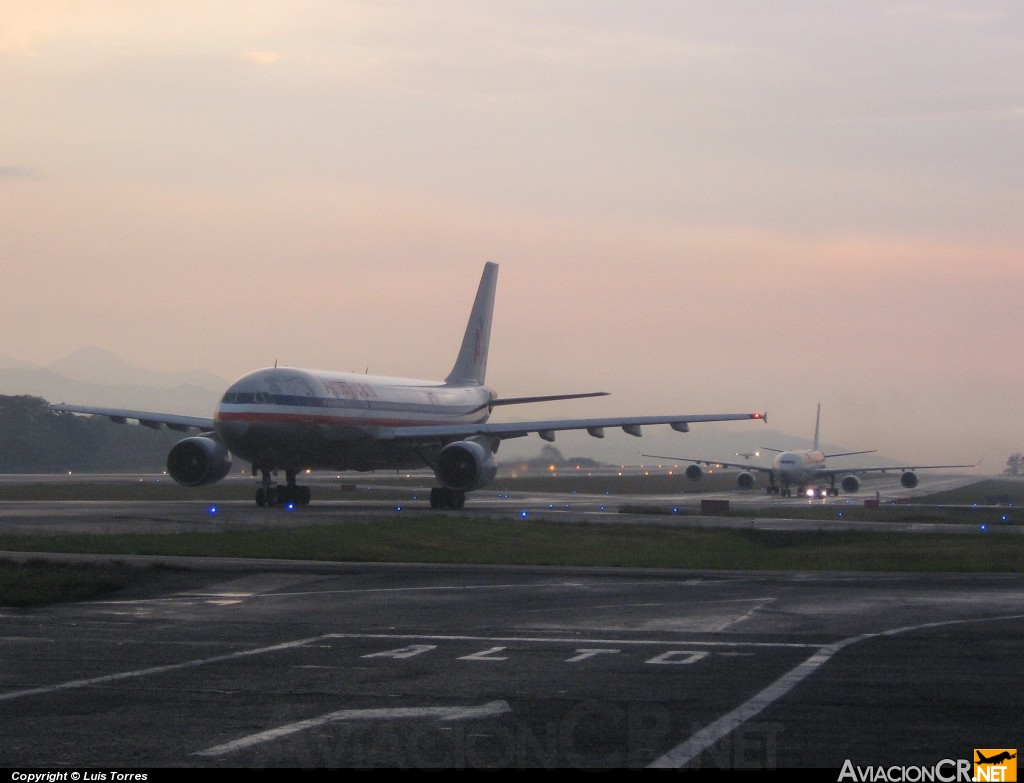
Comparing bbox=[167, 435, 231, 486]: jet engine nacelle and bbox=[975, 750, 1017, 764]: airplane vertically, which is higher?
bbox=[167, 435, 231, 486]: jet engine nacelle

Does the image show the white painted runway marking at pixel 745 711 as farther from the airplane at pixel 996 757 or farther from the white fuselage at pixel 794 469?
the white fuselage at pixel 794 469

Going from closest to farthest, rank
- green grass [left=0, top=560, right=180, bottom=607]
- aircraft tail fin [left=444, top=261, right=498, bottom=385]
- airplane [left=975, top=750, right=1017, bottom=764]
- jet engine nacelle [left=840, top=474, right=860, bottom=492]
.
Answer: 1. airplane [left=975, top=750, right=1017, bottom=764]
2. green grass [left=0, top=560, right=180, bottom=607]
3. aircraft tail fin [left=444, top=261, right=498, bottom=385]
4. jet engine nacelle [left=840, top=474, right=860, bottom=492]

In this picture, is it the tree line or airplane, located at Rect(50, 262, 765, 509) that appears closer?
airplane, located at Rect(50, 262, 765, 509)

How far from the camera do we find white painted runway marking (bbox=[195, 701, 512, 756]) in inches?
339

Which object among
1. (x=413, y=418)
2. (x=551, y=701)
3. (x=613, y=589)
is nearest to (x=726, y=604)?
(x=613, y=589)

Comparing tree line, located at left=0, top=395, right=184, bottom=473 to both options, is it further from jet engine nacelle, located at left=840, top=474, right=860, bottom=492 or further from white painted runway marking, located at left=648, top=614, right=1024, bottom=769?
white painted runway marking, located at left=648, top=614, right=1024, bottom=769

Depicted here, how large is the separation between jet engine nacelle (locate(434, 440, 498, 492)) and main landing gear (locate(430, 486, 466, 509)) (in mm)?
1024

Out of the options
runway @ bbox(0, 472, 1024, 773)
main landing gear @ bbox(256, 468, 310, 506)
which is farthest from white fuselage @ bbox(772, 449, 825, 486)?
runway @ bbox(0, 472, 1024, 773)

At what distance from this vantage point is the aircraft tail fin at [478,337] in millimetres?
55219

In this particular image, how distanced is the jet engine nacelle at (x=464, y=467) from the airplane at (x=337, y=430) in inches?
1.3

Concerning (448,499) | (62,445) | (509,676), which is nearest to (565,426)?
(448,499)

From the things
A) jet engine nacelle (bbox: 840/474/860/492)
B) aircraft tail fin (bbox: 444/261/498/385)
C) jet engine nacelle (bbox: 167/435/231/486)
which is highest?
aircraft tail fin (bbox: 444/261/498/385)

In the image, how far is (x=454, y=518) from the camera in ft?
110

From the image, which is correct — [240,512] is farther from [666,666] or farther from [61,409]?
[666,666]
